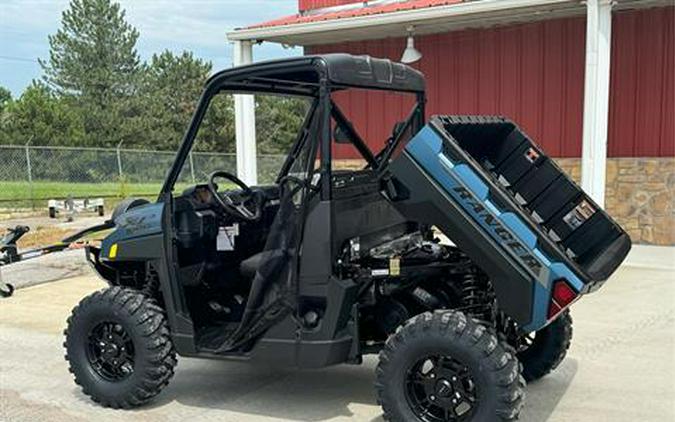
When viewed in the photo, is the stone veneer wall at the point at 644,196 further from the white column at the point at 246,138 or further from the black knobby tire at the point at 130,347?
the black knobby tire at the point at 130,347

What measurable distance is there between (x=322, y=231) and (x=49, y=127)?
37.4m

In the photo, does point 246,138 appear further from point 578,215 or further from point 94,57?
point 94,57

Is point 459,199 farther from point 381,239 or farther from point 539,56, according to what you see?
point 539,56

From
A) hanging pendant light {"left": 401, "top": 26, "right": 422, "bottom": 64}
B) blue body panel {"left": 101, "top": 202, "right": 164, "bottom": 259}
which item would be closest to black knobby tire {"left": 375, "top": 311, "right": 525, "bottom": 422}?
blue body panel {"left": 101, "top": 202, "right": 164, "bottom": 259}

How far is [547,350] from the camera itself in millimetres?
5156

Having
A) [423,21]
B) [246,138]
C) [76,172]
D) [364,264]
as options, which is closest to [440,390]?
[364,264]

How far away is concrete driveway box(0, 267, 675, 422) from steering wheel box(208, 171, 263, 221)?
1.19 m

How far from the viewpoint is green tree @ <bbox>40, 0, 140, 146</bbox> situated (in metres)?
49.1

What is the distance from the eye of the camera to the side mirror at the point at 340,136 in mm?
4852

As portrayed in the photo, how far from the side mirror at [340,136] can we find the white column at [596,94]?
231 inches

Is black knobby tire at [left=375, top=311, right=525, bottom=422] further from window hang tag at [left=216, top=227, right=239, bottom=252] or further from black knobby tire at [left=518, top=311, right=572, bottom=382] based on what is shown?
window hang tag at [left=216, top=227, right=239, bottom=252]

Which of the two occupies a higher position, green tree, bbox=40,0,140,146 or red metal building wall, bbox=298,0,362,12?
green tree, bbox=40,0,140,146

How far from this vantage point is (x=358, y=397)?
16.4 ft

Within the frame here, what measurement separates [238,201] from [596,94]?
6.39m
